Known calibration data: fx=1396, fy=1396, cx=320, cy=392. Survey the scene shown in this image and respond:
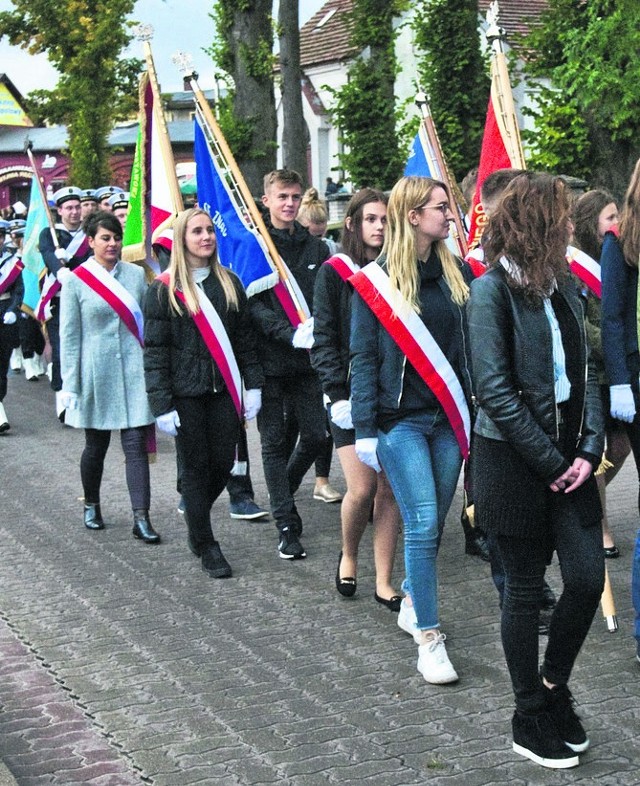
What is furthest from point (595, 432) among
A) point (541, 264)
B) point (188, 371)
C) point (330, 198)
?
point (330, 198)

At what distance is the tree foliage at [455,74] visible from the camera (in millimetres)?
19859

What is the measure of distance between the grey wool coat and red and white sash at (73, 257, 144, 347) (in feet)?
0.10

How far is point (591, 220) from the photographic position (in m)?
6.66

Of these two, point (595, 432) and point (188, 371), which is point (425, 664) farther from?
point (188, 371)

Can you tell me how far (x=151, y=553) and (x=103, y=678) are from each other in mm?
2158

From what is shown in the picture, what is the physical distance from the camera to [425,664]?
216 inches

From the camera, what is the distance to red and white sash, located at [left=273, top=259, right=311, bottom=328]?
7.91m

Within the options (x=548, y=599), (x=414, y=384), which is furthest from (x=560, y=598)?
(x=548, y=599)

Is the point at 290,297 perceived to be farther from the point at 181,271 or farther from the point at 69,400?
the point at 69,400

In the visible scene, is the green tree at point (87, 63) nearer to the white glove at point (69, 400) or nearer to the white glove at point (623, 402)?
the white glove at point (69, 400)

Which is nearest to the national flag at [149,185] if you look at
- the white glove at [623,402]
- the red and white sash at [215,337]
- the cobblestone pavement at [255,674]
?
the red and white sash at [215,337]

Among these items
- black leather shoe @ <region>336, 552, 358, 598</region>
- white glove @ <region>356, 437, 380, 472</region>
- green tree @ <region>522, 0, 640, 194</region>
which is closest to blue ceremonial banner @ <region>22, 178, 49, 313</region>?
green tree @ <region>522, 0, 640, 194</region>

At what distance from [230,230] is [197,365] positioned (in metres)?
1.34

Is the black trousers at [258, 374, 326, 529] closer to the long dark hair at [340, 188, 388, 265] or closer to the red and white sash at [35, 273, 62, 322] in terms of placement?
the long dark hair at [340, 188, 388, 265]
